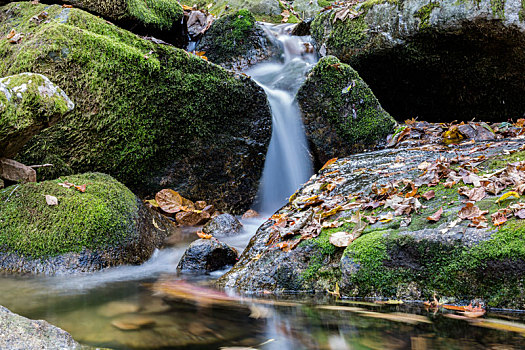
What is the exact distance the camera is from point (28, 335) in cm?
137

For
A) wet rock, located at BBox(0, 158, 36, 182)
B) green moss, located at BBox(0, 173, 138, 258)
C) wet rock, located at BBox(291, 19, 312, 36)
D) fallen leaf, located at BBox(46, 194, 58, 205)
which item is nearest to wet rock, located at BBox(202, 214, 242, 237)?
green moss, located at BBox(0, 173, 138, 258)

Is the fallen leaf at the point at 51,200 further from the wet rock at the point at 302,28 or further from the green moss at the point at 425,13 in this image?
the wet rock at the point at 302,28

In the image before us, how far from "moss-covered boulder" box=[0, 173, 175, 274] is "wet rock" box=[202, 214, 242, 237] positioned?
3.65ft

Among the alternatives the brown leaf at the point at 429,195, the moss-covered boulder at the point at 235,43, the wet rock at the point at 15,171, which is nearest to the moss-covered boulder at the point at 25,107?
the wet rock at the point at 15,171

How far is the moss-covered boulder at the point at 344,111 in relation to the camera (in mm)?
6906

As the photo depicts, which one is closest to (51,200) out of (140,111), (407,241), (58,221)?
(58,221)

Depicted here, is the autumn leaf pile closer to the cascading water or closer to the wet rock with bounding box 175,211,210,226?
the wet rock with bounding box 175,211,210,226

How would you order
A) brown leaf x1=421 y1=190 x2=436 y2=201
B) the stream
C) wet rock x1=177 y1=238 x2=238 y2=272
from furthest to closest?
1. wet rock x1=177 y1=238 x2=238 y2=272
2. brown leaf x1=421 y1=190 x2=436 y2=201
3. the stream

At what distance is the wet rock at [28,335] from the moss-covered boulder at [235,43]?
9.17m

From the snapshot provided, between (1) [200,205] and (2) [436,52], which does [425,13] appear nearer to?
(2) [436,52]

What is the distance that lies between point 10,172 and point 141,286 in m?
2.38

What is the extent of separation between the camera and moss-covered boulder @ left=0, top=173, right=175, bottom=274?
3.67 meters

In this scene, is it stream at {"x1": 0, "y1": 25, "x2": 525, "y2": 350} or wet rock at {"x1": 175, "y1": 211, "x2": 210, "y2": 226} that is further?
wet rock at {"x1": 175, "y1": 211, "x2": 210, "y2": 226}

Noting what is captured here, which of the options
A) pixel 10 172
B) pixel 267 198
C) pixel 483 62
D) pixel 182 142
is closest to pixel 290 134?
pixel 267 198
